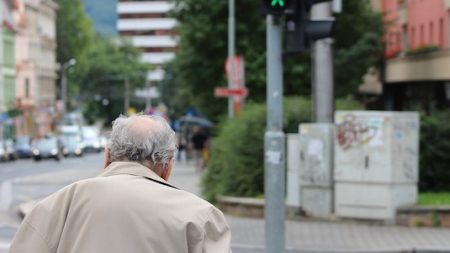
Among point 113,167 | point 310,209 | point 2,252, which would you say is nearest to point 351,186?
point 310,209

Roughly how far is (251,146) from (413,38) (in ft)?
72.8

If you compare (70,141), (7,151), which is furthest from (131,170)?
(70,141)

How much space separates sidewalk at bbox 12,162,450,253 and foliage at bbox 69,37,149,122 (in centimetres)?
8949

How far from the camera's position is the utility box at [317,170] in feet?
57.7

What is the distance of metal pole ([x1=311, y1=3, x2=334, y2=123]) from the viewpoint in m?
19.0

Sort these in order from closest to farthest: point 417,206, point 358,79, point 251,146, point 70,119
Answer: point 417,206, point 251,146, point 358,79, point 70,119

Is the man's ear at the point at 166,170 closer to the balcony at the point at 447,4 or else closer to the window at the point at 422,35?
the balcony at the point at 447,4

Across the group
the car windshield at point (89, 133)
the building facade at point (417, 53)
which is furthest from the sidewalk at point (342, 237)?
the car windshield at point (89, 133)

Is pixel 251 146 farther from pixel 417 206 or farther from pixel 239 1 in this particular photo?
pixel 239 1

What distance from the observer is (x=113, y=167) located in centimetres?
381

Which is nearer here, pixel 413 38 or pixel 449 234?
pixel 449 234

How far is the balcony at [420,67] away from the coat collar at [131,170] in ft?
97.6

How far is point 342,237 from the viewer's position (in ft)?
50.1

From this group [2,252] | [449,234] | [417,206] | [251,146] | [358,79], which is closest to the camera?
[2,252]
